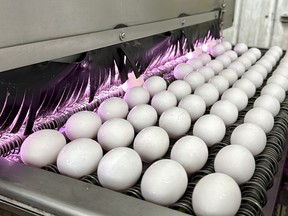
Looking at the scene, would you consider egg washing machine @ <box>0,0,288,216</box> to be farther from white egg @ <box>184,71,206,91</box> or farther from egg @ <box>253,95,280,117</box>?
white egg @ <box>184,71,206,91</box>

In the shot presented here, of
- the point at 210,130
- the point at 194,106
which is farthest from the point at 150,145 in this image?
the point at 194,106

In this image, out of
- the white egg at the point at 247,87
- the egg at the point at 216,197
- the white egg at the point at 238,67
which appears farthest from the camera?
the white egg at the point at 238,67

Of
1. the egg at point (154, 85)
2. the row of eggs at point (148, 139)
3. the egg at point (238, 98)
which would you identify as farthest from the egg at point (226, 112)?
the egg at point (154, 85)

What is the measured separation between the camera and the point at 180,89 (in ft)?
4.75

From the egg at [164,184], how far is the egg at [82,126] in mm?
314

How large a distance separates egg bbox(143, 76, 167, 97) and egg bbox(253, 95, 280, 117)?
43cm

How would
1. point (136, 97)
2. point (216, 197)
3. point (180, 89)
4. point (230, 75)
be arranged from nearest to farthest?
point (216, 197) → point (136, 97) → point (180, 89) → point (230, 75)

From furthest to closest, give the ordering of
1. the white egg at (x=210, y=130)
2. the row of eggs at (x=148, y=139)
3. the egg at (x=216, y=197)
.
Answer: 1. the white egg at (x=210, y=130)
2. the row of eggs at (x=148, y=139)
3. the egg at (x=216, y=197)

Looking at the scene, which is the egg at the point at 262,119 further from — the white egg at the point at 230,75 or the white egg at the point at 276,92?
the white egg at the point at 230,75

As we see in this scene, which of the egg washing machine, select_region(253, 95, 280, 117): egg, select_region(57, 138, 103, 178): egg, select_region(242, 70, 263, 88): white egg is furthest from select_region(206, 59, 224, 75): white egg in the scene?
select_region(57, 138, 103, 178): egg

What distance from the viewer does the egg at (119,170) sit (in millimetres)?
799

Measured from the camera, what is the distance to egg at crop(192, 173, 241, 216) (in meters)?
0.70

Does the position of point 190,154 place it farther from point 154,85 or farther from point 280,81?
point 280,81

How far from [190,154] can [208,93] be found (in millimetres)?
558
